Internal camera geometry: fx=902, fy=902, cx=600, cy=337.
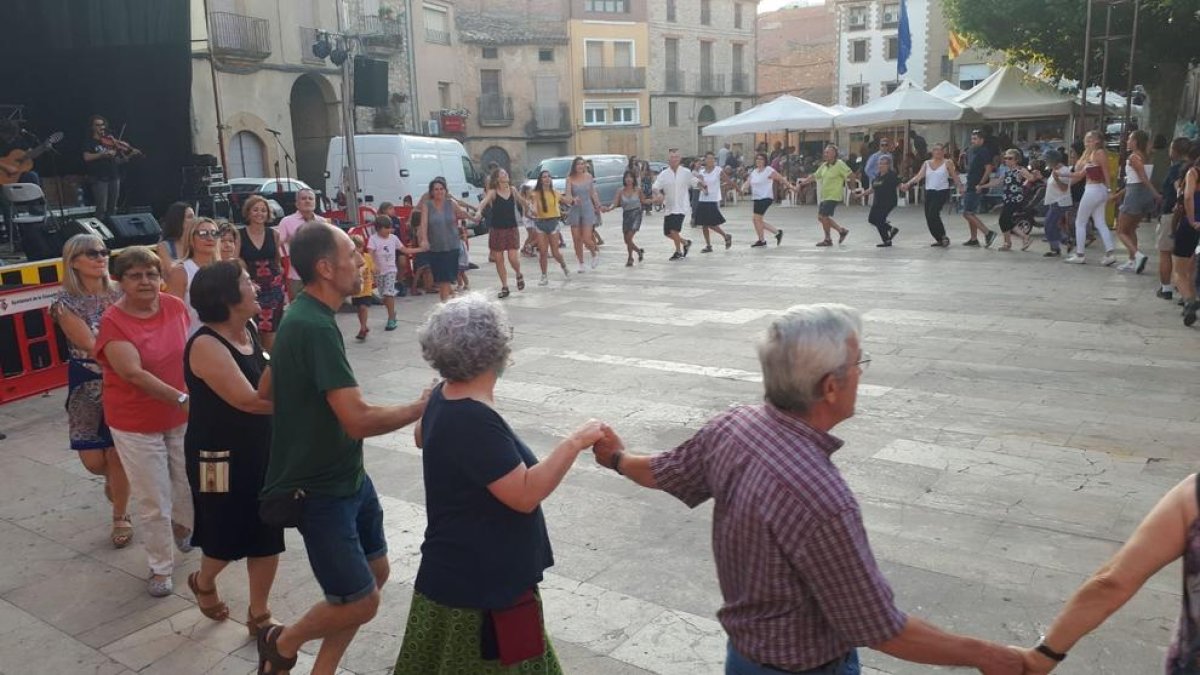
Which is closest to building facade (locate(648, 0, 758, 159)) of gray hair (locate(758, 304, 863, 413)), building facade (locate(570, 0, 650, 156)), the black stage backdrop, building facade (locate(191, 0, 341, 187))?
building facade (locate(570, 0, 650, 156))

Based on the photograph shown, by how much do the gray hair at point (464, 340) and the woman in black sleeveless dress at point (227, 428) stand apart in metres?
1.15

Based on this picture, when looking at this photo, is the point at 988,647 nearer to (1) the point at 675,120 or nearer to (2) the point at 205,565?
(2) the point at 205,565

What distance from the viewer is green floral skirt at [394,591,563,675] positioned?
229cm

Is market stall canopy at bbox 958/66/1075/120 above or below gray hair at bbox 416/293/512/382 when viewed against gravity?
above

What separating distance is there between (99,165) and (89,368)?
9.11m

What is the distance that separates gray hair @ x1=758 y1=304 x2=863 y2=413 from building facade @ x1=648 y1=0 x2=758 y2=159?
46214mm

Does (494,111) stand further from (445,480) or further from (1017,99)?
(445,480)

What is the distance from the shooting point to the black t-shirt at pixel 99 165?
12.2 meters

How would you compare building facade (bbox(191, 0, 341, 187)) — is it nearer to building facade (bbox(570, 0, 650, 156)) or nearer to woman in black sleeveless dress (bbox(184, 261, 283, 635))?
building facade (bbox(570, 0, 650, 156))

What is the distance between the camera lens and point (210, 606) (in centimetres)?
365

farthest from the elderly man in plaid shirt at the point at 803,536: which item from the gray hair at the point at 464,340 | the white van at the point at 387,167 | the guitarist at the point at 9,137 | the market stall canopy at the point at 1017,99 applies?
the market stall canopy at the point at 1017,99

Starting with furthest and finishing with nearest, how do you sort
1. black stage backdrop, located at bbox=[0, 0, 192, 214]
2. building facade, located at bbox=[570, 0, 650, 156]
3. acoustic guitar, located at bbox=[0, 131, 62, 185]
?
building facade, located at bbox=[570, 0, 650, 156], black stage backdrop, located at bbox=[0, 0, 192, 214], acoustic guitar, located at bbox=[0, 131, 62, 185]

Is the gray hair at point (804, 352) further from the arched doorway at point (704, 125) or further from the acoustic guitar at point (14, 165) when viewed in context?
the arched doorway at point (704, 125)

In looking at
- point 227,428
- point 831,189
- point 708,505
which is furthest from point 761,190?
point 227,428
